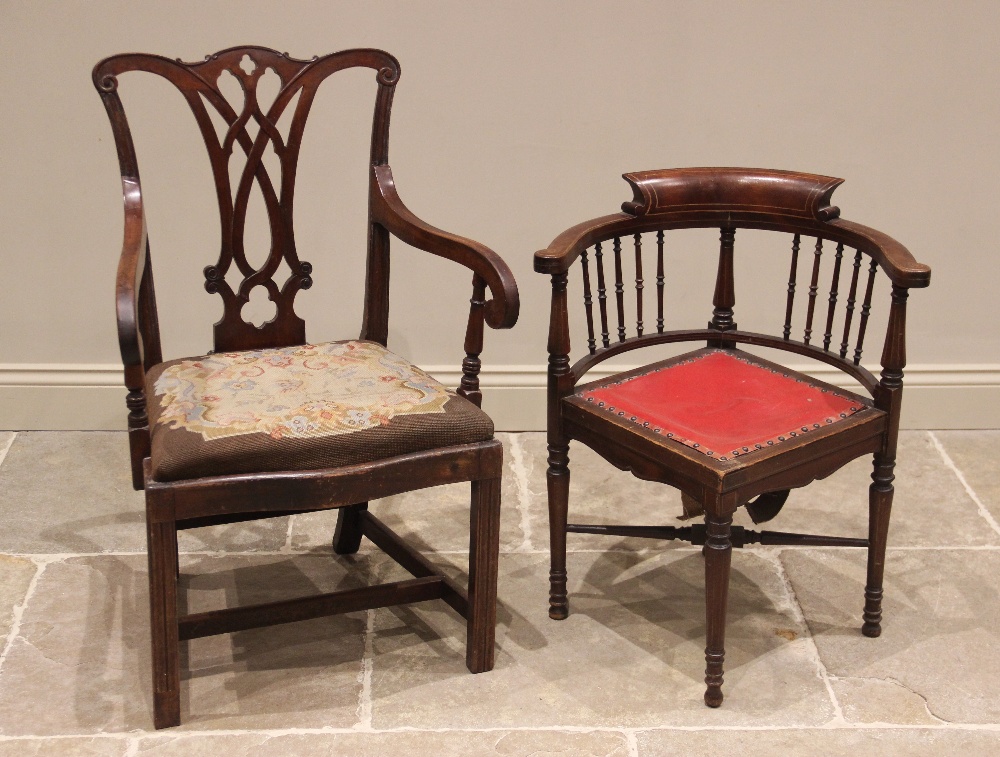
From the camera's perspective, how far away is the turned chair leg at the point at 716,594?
2.23 meters

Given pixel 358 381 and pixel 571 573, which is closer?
pixel 358 381

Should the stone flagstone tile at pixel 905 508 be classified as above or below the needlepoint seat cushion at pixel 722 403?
below

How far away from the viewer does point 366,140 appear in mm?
3324

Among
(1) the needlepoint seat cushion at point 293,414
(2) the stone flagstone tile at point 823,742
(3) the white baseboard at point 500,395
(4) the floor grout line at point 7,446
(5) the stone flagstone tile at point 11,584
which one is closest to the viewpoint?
(1) the needlepoint seat cushion at point 293,414

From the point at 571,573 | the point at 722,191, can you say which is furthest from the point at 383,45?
the point at 571,573

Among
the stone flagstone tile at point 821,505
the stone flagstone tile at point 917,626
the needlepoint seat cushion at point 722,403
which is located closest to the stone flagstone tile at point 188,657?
the stone flagstone tile at point 821,505

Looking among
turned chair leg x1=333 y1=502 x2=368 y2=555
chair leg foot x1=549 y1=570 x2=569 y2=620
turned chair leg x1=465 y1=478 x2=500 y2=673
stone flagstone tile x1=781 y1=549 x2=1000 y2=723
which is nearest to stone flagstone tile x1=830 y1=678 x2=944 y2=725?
stone flagstone tile x1=781 y1=549 x2=1000 y2=723

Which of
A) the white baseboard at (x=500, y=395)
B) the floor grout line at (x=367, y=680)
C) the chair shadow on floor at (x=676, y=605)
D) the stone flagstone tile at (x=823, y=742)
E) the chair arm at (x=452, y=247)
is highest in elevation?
the chair arm at (x=452, y=247)

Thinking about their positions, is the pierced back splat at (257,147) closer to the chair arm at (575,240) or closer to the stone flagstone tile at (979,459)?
the chair arm at (575,240)

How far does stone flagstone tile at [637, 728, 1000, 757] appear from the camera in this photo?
2221 millimetres

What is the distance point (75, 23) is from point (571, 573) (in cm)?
185

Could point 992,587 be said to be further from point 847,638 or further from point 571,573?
point 571,573

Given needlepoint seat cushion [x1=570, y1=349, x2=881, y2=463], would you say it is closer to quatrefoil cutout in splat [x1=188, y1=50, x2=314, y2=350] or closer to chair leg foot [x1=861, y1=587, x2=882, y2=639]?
chair leg foot [x1=861, y1=587, x2=882, y2=639]

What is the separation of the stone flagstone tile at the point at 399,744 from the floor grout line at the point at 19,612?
1.48ft
